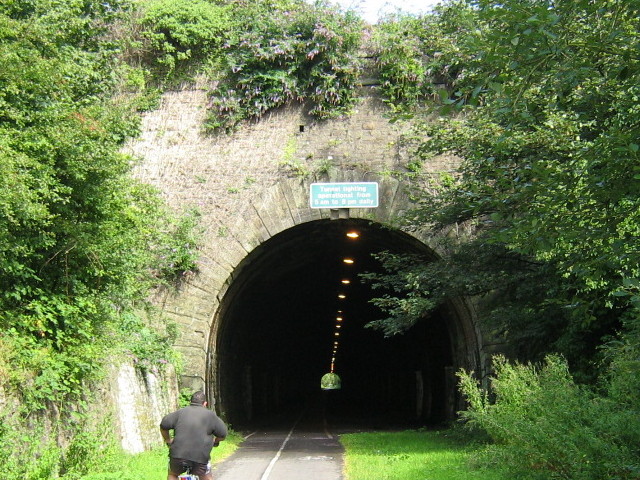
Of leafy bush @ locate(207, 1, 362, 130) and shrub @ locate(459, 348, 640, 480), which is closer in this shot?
shrub @ locate(459, 348, 640, 480)

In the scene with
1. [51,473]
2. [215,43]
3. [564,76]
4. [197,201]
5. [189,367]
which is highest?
[215,43]

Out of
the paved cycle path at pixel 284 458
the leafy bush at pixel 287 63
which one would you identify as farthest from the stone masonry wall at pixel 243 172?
the paved cycle path at pixel 284 458

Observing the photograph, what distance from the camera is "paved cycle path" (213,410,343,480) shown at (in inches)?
539

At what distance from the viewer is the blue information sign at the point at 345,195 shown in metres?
20.0

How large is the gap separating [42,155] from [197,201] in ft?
30.7

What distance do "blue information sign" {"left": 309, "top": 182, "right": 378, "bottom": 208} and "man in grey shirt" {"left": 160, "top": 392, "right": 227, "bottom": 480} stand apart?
1220 cm

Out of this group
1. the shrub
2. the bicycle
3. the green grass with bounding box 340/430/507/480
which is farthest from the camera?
the green grass with bounding box 340/430/507/480

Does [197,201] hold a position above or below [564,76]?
above

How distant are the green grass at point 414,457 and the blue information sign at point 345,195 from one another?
5718 millimetres

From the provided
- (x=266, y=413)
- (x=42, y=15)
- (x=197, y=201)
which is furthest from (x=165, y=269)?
(x=266, y=413)

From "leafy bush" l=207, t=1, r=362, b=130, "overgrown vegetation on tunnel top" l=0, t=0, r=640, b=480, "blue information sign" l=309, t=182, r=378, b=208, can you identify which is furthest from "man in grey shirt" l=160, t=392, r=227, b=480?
"leafy bush" l=207, t=1, r=362, b=130

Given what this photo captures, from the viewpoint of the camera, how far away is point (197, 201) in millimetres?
20297

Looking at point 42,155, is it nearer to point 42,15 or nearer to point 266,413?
point 42,15

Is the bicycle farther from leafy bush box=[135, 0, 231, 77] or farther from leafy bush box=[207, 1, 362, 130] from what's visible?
leafy bush box=[135, 0, 231, 77]
